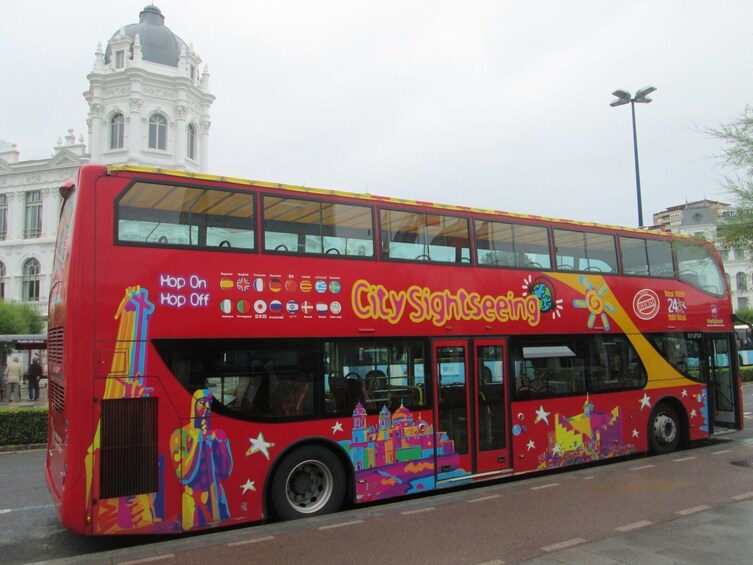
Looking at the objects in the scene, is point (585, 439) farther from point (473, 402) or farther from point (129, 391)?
point (129, 391)

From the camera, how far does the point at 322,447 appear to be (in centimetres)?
723

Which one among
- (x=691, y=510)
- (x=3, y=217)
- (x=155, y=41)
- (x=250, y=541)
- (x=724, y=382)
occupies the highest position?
(x=155, y=41)

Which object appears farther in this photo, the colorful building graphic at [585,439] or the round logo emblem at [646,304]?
the round logo emblem at [646,304]

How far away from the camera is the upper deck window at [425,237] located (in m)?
8.09

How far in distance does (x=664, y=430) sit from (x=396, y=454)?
604cm

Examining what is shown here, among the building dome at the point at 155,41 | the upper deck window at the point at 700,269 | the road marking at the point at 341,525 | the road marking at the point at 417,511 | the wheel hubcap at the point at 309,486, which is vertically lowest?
the road marking at the point at 417,511

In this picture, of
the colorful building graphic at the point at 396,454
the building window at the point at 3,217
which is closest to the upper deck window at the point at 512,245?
the colorful building graphic at the point at 396,454

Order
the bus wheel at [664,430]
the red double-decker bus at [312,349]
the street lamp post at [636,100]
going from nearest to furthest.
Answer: the red double-decker bus at [312,349], the bus wheel at [664,430], the street lamp post at [636,100]

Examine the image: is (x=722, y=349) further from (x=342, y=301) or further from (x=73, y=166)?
(x=73, y=166)

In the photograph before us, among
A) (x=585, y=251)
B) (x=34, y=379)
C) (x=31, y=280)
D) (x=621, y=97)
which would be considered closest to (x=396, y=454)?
(x=585, y=251)

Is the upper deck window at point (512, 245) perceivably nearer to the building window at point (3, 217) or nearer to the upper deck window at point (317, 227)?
the upper deck window at point (317, 227)

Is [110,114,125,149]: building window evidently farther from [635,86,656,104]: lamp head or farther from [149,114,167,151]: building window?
[635,86,656,104]: lamp head

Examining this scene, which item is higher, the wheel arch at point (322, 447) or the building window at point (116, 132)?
the building window at point (116, 132)

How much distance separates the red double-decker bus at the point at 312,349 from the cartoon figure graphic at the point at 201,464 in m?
0.02
